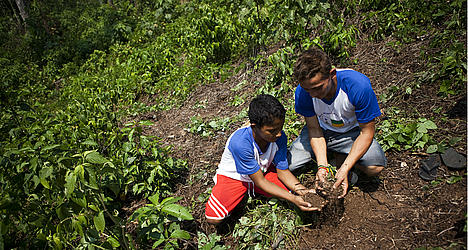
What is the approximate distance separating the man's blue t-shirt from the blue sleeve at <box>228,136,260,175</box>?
0.59 meters

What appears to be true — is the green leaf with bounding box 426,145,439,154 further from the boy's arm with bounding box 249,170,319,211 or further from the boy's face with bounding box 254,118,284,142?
the boy's face with bounding box 254,118,284,142

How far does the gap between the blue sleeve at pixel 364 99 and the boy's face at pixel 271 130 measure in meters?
0.56

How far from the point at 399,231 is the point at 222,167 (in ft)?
4.49

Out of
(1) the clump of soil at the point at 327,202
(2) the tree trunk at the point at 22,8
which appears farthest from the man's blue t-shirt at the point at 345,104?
(2) the tree trunk at the point at 22,8

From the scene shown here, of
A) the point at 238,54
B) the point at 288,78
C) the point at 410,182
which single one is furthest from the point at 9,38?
the point at 410,182

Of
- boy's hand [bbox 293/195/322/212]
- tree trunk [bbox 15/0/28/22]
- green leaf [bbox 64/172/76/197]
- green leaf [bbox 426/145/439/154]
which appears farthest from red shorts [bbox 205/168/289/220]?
tree trunk [bbox 15/0/28/22]

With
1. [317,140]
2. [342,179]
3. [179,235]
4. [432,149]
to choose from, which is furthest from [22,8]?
[432,149]

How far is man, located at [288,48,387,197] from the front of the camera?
78.7 inches

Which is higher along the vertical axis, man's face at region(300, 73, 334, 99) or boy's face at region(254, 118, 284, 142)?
man's face at region(300, 73, 334, 99)

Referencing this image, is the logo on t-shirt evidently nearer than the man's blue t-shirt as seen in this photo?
No

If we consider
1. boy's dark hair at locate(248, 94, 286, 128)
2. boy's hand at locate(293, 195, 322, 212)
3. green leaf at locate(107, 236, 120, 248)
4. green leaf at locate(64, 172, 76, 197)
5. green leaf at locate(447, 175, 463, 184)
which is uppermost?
green leaf at locate(64, 172, 76, 197)

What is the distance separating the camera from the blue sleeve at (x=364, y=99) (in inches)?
80.7

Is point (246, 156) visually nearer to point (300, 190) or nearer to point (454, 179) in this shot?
point (300, 190)

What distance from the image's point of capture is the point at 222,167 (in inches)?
98.5
